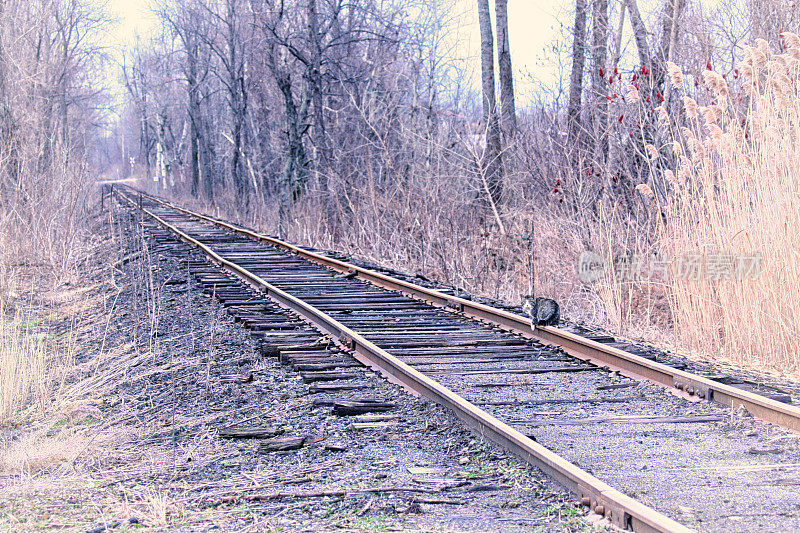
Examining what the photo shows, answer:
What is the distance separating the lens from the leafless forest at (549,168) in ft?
22.4

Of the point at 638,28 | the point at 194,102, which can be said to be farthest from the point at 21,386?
the point at 194,102

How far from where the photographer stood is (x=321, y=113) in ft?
71.0

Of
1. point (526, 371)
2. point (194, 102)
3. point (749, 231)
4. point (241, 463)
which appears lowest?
point (241, 463)

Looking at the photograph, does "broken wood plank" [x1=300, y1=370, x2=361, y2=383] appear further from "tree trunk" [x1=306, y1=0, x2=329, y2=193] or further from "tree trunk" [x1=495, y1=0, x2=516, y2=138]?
"tree trunk" [x1=306, y1=0, x2=329, y2=193]

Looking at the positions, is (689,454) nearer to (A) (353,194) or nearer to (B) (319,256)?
(B) (319,256)

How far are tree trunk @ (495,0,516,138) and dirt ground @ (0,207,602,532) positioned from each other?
10.4m

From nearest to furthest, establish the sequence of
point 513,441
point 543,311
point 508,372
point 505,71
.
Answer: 1. point 513,441
2. point 508,372
3. point 543,311
4. point 505,71

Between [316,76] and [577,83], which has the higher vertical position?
[316,76]

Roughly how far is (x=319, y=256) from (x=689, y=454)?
429 inches

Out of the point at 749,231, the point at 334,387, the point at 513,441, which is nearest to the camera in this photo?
the point at 513,441

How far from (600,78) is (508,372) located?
878 cm

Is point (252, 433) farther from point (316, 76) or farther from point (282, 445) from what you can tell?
point (316, 76)

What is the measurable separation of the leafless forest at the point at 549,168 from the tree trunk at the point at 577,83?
5 cm

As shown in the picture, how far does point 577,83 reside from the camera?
14.8 m
